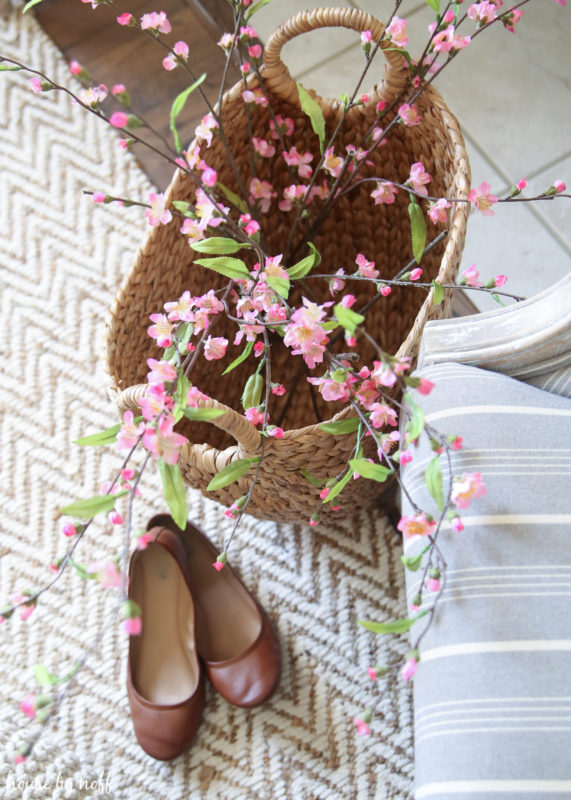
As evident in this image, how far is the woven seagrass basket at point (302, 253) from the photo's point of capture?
2.33 ft

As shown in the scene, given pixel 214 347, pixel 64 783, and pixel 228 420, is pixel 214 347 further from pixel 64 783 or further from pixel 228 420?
pixel 64 783

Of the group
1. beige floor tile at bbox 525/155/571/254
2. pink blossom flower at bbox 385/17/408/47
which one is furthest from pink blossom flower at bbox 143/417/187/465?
beige floor tile at bbox 525/155/571/254

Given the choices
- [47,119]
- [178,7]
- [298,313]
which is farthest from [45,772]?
[178,7]

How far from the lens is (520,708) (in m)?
0.51

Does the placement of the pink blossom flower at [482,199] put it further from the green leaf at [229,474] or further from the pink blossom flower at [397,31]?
the green leaf at [229,474]

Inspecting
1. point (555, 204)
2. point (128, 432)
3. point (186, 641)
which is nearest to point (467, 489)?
point (128, 432)

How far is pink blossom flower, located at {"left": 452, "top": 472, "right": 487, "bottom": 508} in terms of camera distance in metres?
0.52

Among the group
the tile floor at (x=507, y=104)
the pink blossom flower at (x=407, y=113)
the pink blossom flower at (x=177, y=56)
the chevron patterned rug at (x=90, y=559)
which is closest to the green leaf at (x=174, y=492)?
the pink blossom flower at (x=177, y=56)

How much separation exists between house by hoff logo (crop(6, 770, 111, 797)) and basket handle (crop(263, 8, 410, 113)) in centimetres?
94

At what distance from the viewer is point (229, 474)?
2.03ft

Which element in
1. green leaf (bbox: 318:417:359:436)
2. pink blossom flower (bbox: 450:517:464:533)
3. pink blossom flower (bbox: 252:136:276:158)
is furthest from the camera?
pink blossom flower (bbox: 252:136:276:158)

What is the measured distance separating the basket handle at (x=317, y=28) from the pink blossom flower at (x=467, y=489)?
0.46 m

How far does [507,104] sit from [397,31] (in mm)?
739

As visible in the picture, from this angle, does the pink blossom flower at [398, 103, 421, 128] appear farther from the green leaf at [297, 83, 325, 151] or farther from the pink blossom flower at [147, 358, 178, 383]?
the pink blossom flower at [147, 358, 178, 383]
